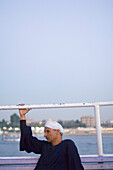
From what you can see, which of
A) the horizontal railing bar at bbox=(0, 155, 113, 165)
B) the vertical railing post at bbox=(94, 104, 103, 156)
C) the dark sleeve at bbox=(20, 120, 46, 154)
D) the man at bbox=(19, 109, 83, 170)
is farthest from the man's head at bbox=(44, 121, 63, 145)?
the vertical railing post at bbox=(94, 104, 103, 156)

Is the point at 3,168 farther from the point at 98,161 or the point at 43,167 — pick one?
the point at 98,161

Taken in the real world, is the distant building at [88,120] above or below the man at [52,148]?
above

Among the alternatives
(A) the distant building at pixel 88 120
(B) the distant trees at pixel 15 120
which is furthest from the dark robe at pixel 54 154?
(A) the distant building at pixel 88 120

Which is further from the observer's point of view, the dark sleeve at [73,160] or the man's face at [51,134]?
the man's face at [51,134]

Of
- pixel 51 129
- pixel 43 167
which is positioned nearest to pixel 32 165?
pixel 43 167

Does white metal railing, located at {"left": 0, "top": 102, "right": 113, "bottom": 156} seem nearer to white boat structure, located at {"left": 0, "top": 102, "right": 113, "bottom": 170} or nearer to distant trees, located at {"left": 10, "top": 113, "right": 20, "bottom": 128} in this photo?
white boat structure, located at {"left": 0, "top": 102, "right": 113, "bottom": 170}

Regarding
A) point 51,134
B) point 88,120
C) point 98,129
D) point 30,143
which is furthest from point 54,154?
point 88,120

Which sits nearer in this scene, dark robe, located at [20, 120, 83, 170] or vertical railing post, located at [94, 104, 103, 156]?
dark robe, located at [20, 120, 83, 170]

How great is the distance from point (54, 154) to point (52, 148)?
77mm

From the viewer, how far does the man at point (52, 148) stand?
2252 mm

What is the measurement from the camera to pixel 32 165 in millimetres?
2543

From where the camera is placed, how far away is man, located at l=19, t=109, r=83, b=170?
225 centimetres

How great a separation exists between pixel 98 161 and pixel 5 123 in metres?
1.05

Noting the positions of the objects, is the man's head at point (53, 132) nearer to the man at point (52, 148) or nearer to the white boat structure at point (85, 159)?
the man at point (52, 148)
